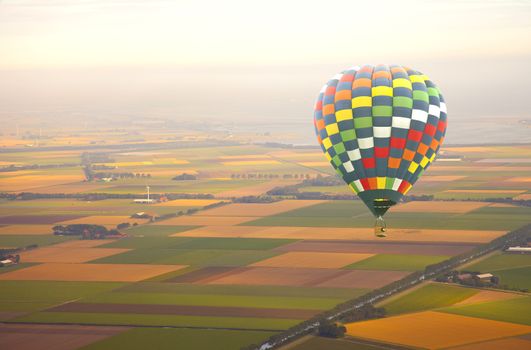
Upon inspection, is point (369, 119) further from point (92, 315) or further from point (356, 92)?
point (92, 315)

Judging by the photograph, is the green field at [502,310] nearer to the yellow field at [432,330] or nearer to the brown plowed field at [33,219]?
the yellow field at [432,330]

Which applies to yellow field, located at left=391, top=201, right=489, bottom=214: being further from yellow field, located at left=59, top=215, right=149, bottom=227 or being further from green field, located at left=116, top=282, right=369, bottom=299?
green field, located at left=116, top=282, right=369, bottom=299

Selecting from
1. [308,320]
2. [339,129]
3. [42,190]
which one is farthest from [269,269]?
[42,190]

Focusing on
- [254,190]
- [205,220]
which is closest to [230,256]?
[205,220]

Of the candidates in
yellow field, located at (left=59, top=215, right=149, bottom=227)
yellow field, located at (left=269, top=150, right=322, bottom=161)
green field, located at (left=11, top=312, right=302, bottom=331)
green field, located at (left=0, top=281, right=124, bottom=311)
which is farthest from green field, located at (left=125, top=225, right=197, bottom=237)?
yellow field, located at (left=269, top=150, right=322, bottom=161)

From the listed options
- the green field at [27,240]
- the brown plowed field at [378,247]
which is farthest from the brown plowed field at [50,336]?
the green field at [27,240]
